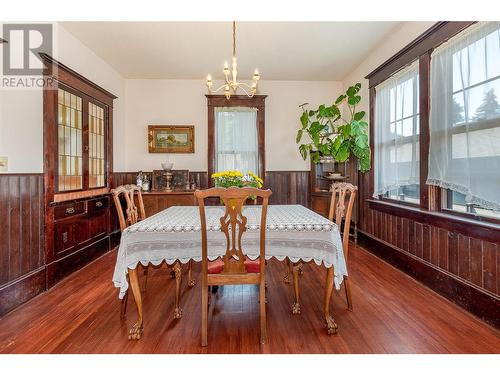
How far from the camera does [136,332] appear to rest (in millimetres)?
1893

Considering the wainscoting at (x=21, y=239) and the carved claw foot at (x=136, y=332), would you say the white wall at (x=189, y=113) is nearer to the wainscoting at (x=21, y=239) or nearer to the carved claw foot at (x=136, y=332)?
the wainscoting at (x=21, y=239)

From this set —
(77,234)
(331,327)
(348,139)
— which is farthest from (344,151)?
(77,234)

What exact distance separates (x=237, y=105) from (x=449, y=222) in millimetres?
3791

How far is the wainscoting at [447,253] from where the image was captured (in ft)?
6.87

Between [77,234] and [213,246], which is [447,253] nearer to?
[213,246]

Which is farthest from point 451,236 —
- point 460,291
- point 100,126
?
point 100,126

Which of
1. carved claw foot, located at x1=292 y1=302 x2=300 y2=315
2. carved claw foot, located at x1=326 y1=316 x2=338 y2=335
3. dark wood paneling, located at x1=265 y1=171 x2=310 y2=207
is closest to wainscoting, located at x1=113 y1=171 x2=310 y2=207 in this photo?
dark wood paneling, located at x1=265 y1=171 x2=310 y2=207

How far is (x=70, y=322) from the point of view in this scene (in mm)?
2121

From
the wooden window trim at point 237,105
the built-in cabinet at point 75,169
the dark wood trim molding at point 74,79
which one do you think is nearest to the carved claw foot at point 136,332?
the built-in cabinet at point 75,169

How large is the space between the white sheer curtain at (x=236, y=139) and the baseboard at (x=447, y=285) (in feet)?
8.75

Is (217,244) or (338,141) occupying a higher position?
Result: (338,141)

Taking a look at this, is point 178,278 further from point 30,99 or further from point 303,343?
point 30,99

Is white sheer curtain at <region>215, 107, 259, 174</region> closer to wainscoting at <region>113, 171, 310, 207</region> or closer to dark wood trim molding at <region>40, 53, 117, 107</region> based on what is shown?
wainscoting at <region>113, 171, 310, 207</region>
